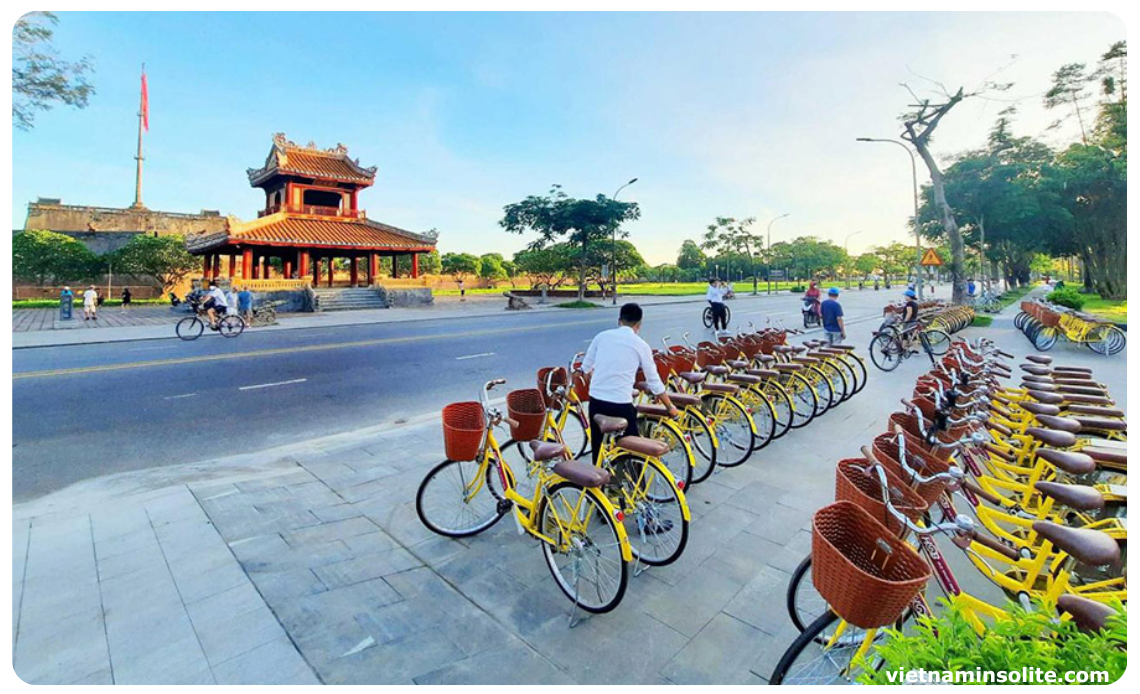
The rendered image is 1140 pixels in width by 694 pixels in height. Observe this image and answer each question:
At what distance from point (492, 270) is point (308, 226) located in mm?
30323

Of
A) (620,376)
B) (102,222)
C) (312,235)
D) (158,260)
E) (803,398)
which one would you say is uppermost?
(102,222)

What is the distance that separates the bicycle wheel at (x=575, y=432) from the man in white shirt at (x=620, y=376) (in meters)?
0.53

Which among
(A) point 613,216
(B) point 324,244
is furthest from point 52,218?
(A) point 613,216

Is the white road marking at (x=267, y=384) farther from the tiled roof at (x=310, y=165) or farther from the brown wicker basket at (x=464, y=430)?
the tiled roof at (x=310, y=165)

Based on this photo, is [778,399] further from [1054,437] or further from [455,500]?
[455,500]

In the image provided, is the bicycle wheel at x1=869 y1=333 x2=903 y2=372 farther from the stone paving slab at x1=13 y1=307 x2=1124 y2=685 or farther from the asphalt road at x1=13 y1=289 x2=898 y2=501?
the stone paving slab at x1=13 y1=307 x2=1124 y2=685

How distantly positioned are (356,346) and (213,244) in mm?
19368

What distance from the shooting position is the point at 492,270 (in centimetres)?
5838

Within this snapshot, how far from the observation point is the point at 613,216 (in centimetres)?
3200

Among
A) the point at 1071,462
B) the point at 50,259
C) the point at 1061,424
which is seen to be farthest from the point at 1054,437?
the point at 50,259

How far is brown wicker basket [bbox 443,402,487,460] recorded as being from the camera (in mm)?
3156

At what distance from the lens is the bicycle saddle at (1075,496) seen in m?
2.23

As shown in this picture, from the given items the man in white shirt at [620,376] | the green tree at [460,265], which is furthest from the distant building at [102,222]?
the man in white shirt at [620,376]

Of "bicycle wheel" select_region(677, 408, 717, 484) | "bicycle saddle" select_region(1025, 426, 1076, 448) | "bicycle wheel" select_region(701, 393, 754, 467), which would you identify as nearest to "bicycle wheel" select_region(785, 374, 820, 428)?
"bicycle wheel" select_region(701, 393, 754, 467)
